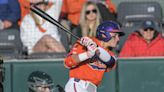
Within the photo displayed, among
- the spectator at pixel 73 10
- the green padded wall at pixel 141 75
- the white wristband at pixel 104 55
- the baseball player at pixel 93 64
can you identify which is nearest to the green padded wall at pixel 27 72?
the green padded wall at pixel 141 75

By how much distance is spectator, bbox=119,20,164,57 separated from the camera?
736 cm

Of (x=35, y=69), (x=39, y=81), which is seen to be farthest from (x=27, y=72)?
(x=39, y=81)

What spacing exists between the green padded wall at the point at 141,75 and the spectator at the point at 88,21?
73 centimetres

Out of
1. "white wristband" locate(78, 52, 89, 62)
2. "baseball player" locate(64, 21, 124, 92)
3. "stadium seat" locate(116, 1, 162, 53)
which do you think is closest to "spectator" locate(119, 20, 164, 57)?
"stadium seat" locate(116, 1, 162, 53)

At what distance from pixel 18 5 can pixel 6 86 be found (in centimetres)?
132

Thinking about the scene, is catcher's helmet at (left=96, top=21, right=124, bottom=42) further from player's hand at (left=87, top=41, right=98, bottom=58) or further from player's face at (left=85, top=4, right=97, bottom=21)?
player's face at (left=85, top=4, right=97, bottom=21)

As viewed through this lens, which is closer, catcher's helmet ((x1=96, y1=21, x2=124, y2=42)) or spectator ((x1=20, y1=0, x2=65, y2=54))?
catcher's helmet ((x1=96, y1=21, x2=124, y2=42))

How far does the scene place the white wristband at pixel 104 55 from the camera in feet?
18.1

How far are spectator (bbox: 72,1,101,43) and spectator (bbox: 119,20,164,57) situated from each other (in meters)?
0.55

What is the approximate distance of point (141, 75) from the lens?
734 centimetres

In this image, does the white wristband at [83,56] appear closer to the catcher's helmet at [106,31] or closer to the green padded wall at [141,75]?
the catcher's helmet at [106,31]

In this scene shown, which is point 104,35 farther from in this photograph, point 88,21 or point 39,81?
point 88,21

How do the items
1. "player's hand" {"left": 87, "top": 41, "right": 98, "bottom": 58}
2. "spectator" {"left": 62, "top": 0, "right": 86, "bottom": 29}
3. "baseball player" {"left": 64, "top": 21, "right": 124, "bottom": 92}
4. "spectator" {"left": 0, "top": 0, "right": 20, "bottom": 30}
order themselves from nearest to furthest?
"player's hand" {"left": 87, "top": 41, "right": 98, "bottom": 58} → "baseball player" {"left": 64, "top": 21, "right": 124, "bottom": 92} → "spectator" {"left": 0, "top": 0, "right": 20, "bottom": 30} → "spectator" {"left": 62, "top": 0, "right": 86, "bottom": 29}

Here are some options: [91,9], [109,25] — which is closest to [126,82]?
[91,9]
